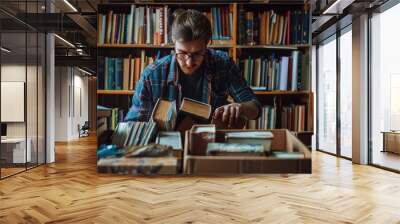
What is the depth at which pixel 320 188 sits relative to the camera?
19.7ft

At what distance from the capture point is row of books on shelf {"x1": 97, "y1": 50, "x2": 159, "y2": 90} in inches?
84.7

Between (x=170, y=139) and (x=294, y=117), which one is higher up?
(x=294, y=117)

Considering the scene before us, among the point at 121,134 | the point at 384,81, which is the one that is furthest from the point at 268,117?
the point at 384,81

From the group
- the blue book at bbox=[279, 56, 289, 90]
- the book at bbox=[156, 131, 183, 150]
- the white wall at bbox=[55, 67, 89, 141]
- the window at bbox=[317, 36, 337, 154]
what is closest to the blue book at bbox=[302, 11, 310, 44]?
the blue book at bbox=[279, 56, 289, 90]

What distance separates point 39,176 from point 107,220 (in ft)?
11.7

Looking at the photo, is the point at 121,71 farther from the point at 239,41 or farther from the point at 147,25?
the point at 239,41

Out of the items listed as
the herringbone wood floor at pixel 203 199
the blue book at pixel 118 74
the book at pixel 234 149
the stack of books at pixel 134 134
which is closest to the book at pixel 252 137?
the book at pixel 234 149

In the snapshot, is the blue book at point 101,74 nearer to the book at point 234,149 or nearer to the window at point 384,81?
the book at point 234,149

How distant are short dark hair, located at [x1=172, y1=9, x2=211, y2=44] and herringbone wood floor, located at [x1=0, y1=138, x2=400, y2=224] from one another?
2.13 meters

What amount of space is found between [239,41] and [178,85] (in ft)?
1.34

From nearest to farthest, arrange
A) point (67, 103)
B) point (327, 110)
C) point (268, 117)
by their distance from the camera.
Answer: point (268, 117) → point (327, 110) → point (67, 103)

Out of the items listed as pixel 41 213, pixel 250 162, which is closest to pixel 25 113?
pixel 41 213

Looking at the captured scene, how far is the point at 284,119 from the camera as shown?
2.18 metres

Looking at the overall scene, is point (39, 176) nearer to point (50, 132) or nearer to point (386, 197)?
point (50, 132)
